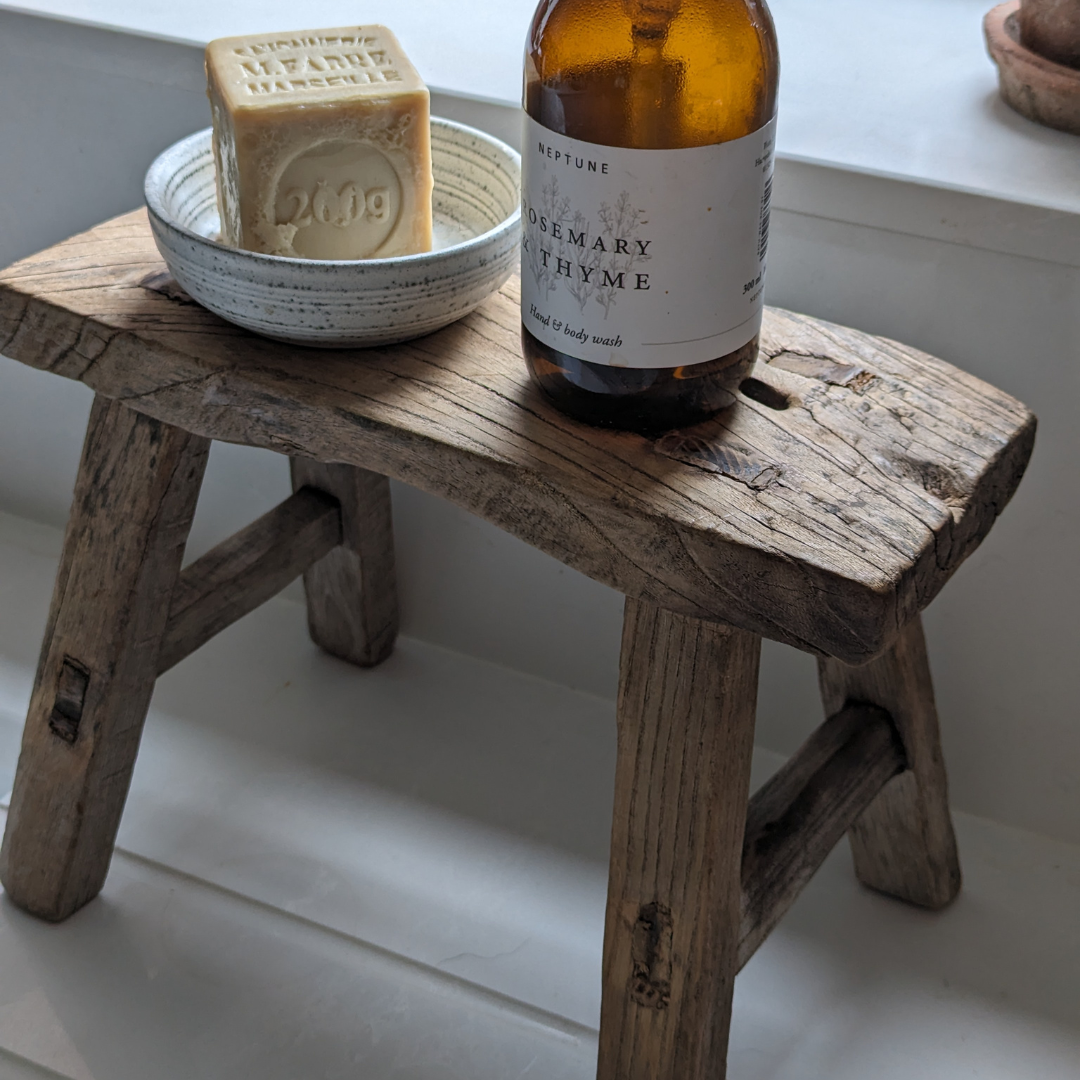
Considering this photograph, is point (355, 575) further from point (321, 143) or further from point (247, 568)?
point (321, 143)

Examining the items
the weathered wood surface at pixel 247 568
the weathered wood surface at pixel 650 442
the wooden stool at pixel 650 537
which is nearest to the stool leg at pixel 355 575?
the weathered wood surface at pixel 247 568

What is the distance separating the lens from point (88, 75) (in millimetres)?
981

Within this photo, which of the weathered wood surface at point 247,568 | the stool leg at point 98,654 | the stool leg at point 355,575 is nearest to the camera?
the stool leg at point 98,654

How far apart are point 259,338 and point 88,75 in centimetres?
48

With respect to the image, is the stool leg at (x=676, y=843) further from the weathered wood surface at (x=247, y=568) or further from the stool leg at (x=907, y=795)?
the weathered wood surface at (x=247, y=568)

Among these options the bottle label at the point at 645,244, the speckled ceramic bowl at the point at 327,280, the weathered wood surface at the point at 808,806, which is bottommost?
the weathered wood surface at the point at 808,806

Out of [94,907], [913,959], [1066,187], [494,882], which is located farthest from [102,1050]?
[1066,187]

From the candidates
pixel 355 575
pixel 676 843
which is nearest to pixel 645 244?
pixel 676 843

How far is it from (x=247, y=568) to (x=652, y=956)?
0.43 metres

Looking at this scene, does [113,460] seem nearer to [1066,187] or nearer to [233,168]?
[233,168]

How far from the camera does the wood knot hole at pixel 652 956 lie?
612mm

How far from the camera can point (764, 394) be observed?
62 centimetres

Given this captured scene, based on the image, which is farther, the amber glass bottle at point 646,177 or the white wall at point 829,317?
the white wall at point 829,317

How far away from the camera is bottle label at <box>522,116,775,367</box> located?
19.8 inches
